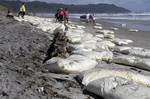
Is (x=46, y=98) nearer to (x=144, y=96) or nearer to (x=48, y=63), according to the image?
(x=144, y=96)

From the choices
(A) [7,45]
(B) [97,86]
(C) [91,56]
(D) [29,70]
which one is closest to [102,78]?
(B) [97,86]

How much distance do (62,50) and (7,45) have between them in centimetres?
227

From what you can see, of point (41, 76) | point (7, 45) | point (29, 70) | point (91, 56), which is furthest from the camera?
point (7, 45)

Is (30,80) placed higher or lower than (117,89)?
lower

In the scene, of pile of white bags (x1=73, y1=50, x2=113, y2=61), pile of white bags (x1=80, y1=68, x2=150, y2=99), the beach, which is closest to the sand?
the beach

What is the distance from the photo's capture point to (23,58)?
1115cm

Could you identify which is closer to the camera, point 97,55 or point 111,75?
point 111,75

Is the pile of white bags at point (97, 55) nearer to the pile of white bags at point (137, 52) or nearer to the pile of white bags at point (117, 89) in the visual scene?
the pile of white bags at point (137, 52)

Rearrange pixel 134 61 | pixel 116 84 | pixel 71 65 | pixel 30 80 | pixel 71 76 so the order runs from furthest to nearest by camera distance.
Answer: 1. pixel 134 61
2. pixel 71 65
3. pixel 71 76
4. pixel 30 80
5. pixel 116 84

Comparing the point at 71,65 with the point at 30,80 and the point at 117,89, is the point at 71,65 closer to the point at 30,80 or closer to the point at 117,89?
the point at 30,80

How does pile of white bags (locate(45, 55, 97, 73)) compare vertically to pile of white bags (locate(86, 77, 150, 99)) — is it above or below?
below

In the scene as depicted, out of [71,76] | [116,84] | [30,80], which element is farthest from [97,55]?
[116,84]

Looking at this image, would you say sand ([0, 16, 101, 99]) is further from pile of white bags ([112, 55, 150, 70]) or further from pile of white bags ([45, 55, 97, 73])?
pile of white bags ([112, 55, 150, 70])

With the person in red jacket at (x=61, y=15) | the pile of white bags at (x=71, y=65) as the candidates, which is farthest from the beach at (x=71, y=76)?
the person in red jacket at (x=61, y=15)
